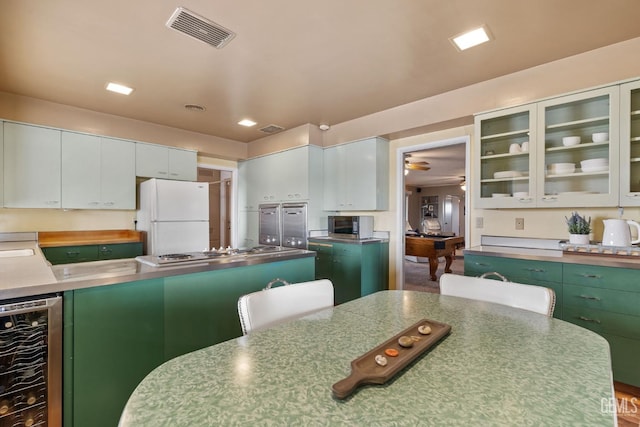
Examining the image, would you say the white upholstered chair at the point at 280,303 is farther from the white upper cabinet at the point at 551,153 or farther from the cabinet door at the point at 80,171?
the cabinet door at the point at 80,171

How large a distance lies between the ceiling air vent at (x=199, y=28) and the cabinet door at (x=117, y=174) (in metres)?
2.42

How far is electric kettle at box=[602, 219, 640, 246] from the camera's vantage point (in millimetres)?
2213

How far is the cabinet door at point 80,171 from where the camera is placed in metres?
3.53

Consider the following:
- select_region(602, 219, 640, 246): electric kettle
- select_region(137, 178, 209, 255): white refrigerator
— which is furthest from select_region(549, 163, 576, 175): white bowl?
select_region(137, 178, 209, 255): white refrigerator

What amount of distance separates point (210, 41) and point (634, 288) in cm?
332

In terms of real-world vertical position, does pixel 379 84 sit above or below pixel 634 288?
above

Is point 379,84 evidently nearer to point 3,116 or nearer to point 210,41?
point 210,41

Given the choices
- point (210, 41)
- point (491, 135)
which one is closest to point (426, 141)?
point (491, 135)

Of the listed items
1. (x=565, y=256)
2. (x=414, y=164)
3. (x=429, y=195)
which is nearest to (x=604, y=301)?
(x=565, y=256)

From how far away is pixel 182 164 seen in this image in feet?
14.5

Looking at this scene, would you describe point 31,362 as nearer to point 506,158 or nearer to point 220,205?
point 506,158

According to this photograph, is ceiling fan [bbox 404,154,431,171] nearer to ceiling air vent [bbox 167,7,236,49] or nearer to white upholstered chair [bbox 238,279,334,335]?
ceiling air vent [bbox 167,7,236,49]

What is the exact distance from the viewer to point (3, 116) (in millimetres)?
3217

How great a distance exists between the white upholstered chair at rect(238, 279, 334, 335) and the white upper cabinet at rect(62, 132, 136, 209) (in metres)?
3.50
